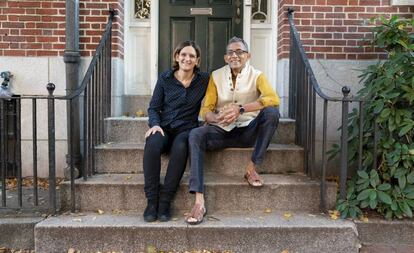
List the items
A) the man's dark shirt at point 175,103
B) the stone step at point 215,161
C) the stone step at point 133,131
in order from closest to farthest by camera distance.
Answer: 1. the man's dark shirt at point 175,103
2. the stone step at point 215,161
3. the stone step at point 133,131

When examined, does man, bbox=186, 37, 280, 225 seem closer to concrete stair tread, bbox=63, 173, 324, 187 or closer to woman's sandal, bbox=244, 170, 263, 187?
woman's sandal, bbox=244, 170, 263, 187

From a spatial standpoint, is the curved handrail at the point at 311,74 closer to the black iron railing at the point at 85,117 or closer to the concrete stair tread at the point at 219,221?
the concrete stair tread at the point at 219,221

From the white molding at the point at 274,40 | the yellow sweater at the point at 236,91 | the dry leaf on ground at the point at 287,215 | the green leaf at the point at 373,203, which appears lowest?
the dry leaf on ground at the point at 287,215

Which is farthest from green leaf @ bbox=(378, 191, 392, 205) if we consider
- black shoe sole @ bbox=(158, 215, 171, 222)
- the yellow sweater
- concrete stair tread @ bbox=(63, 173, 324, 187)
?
black shoe sole @ bbox=(158, 215, 171, 222)

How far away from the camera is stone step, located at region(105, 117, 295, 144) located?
4.18m

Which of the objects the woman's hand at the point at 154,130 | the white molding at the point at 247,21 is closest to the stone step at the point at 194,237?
the woman's hand at the point at 154,130

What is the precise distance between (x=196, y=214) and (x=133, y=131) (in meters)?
1.41

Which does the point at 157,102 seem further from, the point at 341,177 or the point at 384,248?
the point at 384,248

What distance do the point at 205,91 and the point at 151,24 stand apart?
1.77 m

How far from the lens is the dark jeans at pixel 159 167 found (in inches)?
126

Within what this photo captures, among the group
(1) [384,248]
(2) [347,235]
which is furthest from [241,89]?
(1) [384,248]

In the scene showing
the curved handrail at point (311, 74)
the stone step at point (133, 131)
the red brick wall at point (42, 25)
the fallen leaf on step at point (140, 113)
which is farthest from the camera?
the fallen leaf on step at point (140, 113)

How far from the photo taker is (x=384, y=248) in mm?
3203

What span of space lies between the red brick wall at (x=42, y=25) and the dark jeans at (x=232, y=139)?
186cm
